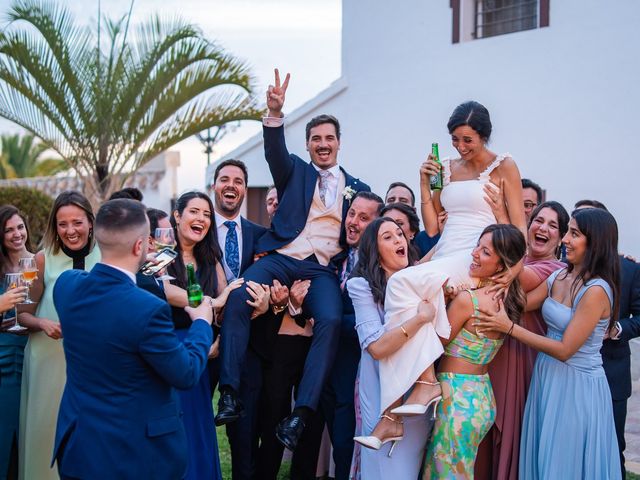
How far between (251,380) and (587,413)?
2397mm

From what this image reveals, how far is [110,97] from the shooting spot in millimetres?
11570

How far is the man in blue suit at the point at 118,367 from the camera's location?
3367mm

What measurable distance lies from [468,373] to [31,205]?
12689 mm

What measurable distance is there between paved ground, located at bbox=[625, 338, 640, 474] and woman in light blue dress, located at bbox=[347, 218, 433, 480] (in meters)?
3.24

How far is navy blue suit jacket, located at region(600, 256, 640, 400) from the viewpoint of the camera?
524cm

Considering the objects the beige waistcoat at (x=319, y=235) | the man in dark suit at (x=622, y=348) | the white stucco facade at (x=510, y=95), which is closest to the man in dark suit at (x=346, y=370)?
→ the beige waistcoat at (x=319, y=235)

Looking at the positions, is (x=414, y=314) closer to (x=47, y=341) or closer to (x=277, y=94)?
(x=277, y=94)

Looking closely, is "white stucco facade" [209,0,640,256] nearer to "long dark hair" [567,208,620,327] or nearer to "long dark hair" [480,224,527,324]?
"long dark hair" [567,208,620,327]

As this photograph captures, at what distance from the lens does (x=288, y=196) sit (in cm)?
556

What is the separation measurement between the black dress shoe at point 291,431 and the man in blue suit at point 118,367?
1.26 meters

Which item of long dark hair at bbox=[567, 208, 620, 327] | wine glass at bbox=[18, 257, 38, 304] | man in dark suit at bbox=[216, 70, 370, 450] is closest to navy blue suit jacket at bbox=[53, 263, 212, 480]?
wine glass at bbox=[18, 257, 38, 304]

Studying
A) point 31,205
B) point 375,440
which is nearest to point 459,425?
point 375,440

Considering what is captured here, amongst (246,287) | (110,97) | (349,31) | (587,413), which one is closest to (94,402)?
(246,287)

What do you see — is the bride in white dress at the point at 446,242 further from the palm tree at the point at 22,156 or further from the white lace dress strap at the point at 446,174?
the palm tree at the point at 22,156
